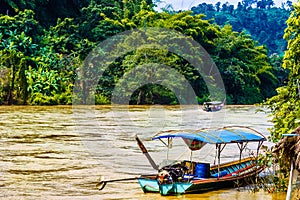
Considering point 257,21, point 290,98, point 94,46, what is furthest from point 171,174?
point 257,21

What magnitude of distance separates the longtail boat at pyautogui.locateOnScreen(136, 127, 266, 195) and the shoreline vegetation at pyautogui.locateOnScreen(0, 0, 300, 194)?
15563 millimetres

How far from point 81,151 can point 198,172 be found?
4.86m

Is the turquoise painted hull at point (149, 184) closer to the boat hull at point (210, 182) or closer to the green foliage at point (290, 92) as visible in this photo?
the boat hull at point (210, 182)

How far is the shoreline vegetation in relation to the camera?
28188 mm

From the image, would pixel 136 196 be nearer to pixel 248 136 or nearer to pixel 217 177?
pixel 217 177

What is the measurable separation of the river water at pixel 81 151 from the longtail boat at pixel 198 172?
0.15m

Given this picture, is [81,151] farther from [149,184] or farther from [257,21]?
[257,21]

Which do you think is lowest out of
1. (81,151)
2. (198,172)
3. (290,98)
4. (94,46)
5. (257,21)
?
(81,151)

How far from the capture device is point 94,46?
31.8 m

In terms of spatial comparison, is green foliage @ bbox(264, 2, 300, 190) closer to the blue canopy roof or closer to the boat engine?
the blue canopy roof

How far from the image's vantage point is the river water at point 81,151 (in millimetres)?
9188

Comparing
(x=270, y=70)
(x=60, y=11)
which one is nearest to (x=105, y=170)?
(x=60, y=11)

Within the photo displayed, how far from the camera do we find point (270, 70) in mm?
38250

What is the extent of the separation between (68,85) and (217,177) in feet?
67.7
